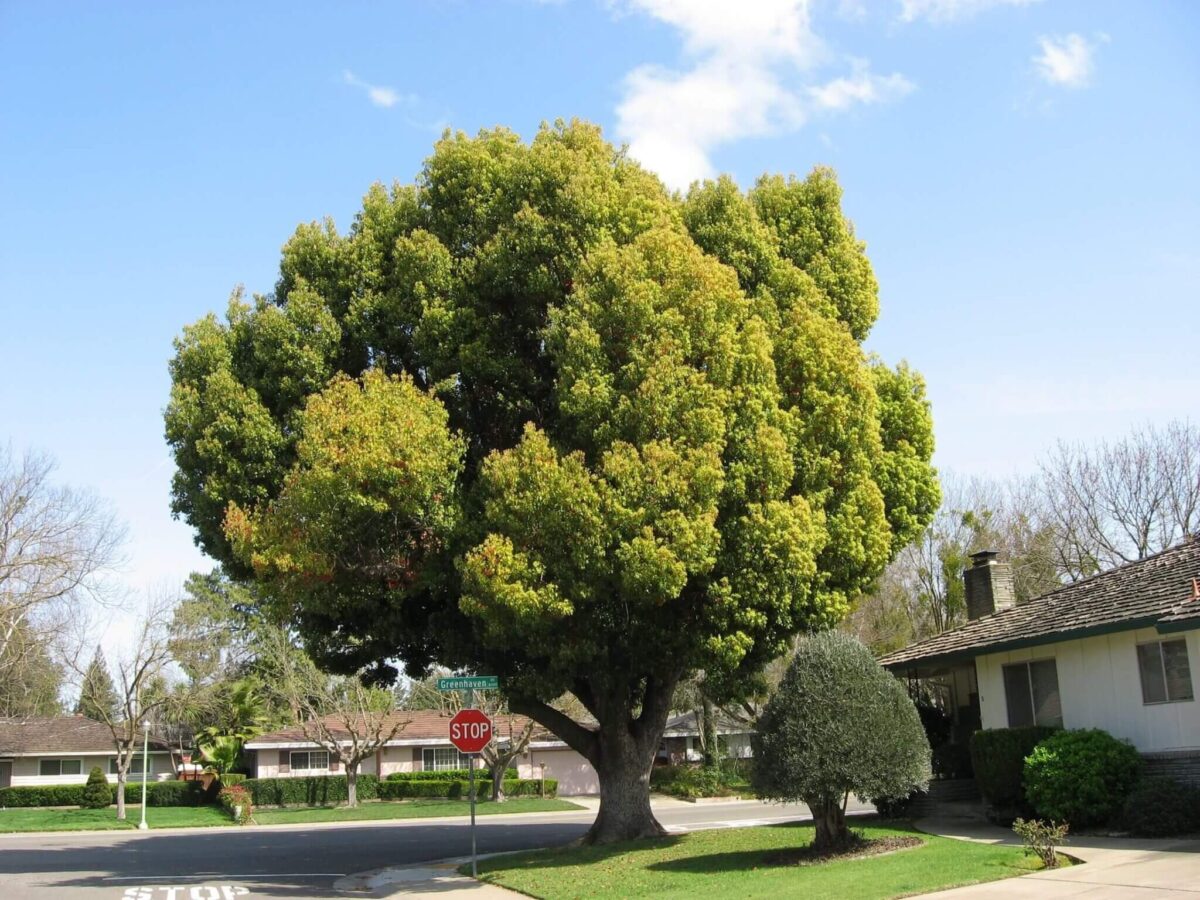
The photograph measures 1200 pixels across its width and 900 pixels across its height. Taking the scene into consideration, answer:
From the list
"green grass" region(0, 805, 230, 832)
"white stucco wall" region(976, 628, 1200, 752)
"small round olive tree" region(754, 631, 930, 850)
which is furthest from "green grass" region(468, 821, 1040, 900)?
"green grass" region(0, 805, 230, 832)

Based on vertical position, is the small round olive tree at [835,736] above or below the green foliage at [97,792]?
above

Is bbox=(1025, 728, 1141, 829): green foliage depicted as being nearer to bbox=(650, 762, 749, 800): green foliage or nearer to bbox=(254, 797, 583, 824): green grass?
bbox=(254, 797, 583, 824): green grass

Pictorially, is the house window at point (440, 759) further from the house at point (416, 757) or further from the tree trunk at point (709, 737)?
the tree trunk at point (709, 737)

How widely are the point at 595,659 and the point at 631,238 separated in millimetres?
7662

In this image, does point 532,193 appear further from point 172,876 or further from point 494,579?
point 172,876

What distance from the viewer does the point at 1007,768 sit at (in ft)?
64.1

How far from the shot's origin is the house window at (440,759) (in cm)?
5572

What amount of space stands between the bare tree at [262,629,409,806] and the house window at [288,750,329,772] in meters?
2.38

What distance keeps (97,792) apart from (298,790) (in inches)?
448

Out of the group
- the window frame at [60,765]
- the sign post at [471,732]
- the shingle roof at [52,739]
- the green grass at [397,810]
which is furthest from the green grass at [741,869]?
the window frame at [60,765]

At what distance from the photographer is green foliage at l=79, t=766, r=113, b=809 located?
52.9 meters

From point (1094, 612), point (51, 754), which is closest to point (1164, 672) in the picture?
point (1094, 612)

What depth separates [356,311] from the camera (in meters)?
20.4

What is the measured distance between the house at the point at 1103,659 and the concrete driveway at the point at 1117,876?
249cm
